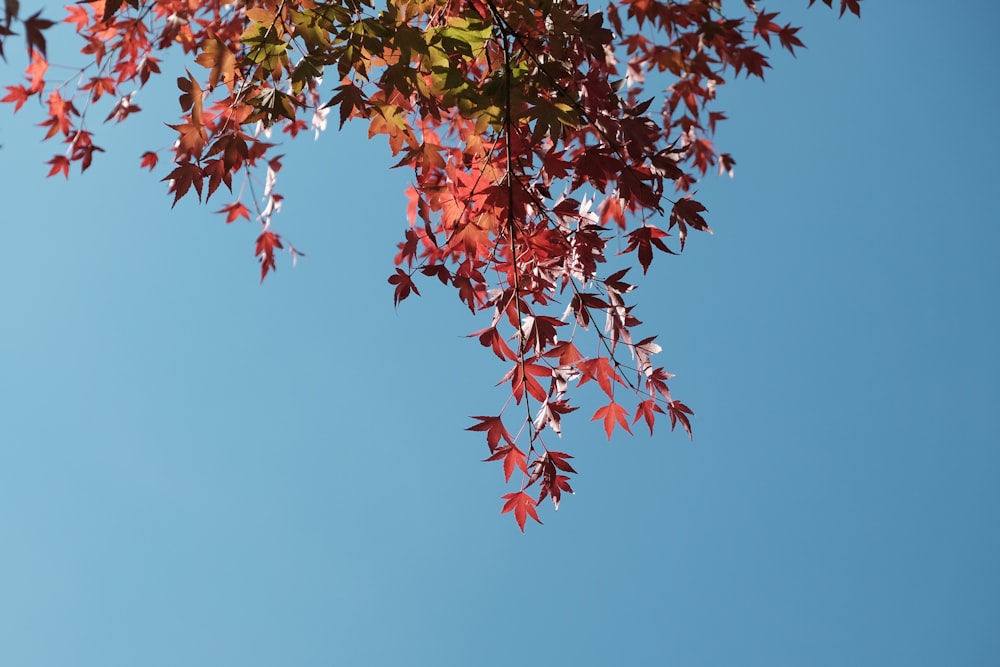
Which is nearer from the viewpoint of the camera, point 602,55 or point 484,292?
point 602,55

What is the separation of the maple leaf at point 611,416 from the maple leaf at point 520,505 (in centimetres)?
23

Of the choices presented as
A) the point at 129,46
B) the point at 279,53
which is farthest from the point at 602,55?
the point at 129,46

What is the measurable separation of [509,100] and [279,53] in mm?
466

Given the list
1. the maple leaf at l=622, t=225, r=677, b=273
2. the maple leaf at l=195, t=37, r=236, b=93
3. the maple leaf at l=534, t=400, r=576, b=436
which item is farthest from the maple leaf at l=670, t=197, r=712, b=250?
the maple leaf at l=195, t=37, r=236, b=93

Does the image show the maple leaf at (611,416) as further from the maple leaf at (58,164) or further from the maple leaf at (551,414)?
the maple leaf at (58,164)

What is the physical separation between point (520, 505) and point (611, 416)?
278 mm

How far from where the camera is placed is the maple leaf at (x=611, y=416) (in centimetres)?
169

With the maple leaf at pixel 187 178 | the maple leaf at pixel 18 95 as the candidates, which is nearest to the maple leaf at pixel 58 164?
the maple leaf at pixel 18 95

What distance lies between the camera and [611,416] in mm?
1702

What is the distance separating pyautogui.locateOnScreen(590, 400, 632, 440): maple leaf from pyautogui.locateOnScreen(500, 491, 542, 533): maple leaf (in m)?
0.23

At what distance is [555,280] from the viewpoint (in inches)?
64.4

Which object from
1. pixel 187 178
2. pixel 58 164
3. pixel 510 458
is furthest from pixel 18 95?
pixel 510 458

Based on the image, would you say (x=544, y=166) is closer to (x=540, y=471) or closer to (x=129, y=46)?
(x=540, y=471)

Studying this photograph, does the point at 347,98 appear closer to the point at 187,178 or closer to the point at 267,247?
the point at 187,178
